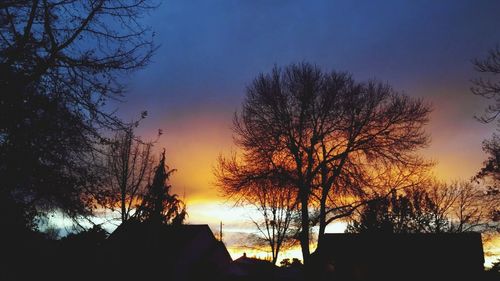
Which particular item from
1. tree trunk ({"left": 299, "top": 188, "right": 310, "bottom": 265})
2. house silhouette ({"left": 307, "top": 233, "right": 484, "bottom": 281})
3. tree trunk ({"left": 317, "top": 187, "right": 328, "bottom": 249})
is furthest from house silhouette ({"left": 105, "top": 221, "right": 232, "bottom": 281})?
house silhouette ({"left": 307, "top": 233, "right": 484, "bottom": 281})

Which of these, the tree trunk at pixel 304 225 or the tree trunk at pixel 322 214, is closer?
the tree trunk at pixel 304 225

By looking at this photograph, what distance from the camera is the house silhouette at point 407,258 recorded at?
32.7 metres

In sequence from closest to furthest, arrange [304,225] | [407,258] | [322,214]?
[322,214] < [304,225] < [407,258]

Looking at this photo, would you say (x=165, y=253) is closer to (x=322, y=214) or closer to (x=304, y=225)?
(x=304, y=225)

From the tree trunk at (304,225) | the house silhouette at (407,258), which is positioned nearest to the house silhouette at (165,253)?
the tree trunk at (304,225)

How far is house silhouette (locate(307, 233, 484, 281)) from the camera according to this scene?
32656 millimetres

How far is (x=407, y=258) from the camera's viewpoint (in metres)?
33.3

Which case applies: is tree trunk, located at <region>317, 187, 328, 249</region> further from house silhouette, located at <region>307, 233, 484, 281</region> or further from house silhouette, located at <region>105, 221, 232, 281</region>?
house silhouette, located at <region>105, 221, 232, 281</region>

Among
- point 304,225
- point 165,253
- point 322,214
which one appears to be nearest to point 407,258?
point 322,214

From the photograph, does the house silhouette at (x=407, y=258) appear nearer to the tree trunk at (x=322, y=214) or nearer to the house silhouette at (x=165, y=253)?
the tree trunk at (x=322, y=214)

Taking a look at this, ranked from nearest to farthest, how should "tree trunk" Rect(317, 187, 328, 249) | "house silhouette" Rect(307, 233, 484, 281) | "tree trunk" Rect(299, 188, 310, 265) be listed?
"tree trunk" Rect(299, 188, 310, 265), "tree trunk" Rect(317, 187, 328, 249), "house silhouette" Rect(307, 233, 484, 281)

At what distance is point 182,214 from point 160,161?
16.4 ft

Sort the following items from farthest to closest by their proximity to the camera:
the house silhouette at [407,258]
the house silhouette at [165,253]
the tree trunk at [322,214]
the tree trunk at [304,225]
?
the house silhouette at [407,258] < the tree trunk at [322,214] < the tree trunk at [304,225] < the house silhouette at [165,253]

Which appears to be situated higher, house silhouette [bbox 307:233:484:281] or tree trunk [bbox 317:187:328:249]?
tree trunk [bbox 317:187:328:249]
